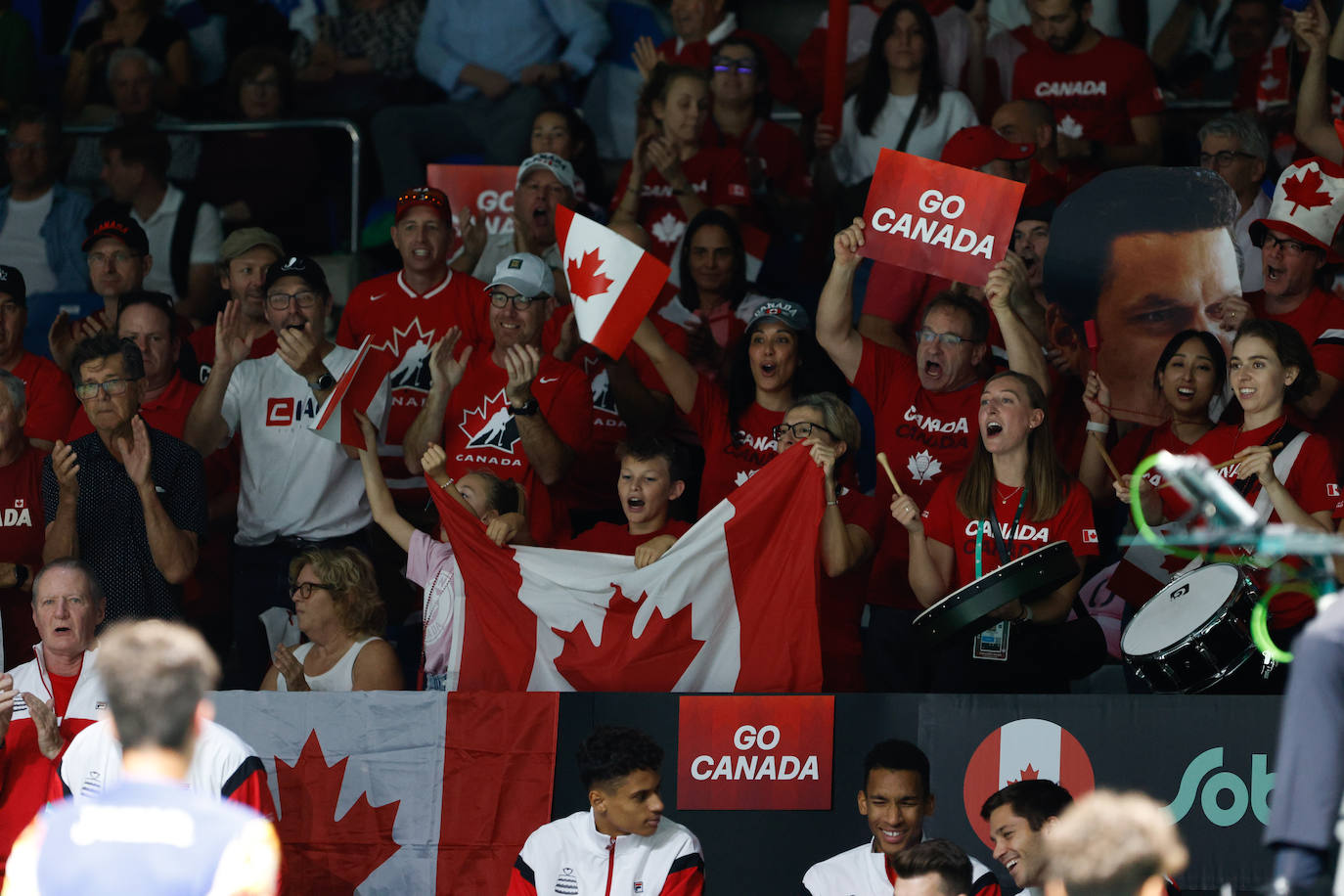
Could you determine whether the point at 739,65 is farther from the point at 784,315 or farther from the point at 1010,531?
the point at 1010,531

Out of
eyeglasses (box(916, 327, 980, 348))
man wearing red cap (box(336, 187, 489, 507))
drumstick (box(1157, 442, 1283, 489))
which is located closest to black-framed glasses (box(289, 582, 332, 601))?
man wearing red cap (box(336, 187, 489, 507))

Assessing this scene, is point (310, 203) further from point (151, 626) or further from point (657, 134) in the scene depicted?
point (151, 626)

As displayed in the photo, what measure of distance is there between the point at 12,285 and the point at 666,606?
3.69m

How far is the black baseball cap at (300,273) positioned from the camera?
870cm

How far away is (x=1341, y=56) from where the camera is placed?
927 centimetres

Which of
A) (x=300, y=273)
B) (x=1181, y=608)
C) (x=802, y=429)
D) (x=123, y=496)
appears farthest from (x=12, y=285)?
(x=1181, y=608)

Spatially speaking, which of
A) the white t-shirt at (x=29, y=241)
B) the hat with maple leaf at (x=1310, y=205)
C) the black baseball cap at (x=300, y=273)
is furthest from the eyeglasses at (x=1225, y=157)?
the white t-shirt at (x=29, y=241)

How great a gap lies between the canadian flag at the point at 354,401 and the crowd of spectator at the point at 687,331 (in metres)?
0.09

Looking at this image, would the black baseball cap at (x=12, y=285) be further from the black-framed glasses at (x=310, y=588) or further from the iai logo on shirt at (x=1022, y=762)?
the iai logo on shirt at (x=1022, y=762)

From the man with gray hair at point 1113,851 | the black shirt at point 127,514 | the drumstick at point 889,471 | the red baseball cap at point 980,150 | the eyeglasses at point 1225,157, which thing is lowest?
the man with gray hair at point 1113,851

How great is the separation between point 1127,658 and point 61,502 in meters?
4.32

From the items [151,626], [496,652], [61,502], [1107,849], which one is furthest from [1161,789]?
[61,502]

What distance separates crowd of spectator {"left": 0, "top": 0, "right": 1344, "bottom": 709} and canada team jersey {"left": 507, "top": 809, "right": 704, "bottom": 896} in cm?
127

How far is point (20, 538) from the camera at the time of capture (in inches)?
321
